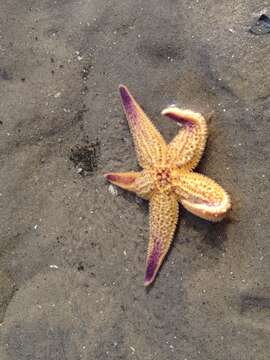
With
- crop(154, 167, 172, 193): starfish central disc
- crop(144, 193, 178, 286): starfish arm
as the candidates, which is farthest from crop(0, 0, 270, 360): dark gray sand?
crop(154, 167, 172, 193): starfish central disc

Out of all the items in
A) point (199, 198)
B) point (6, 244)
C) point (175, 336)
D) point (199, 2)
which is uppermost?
point (199, 2)

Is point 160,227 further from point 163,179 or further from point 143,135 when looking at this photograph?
point 143,135

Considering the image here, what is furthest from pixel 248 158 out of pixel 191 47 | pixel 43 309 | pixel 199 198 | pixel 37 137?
pixel 43 309

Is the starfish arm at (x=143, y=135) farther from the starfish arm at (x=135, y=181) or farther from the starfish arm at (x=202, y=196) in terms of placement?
the starfish arm at (x=202, y=196)

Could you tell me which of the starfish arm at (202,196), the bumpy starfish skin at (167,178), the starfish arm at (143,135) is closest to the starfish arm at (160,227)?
the bumpy starfish skin at (167,178)

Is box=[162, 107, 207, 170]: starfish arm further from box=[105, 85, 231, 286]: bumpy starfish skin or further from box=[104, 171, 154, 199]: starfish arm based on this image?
box=[104, 171, 154, 199]: starfish arm

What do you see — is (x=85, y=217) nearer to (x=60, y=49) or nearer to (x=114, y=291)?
(x=114, y=291)

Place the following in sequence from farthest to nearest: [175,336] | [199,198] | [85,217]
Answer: [85,217]
[175,336]
[199,198]
